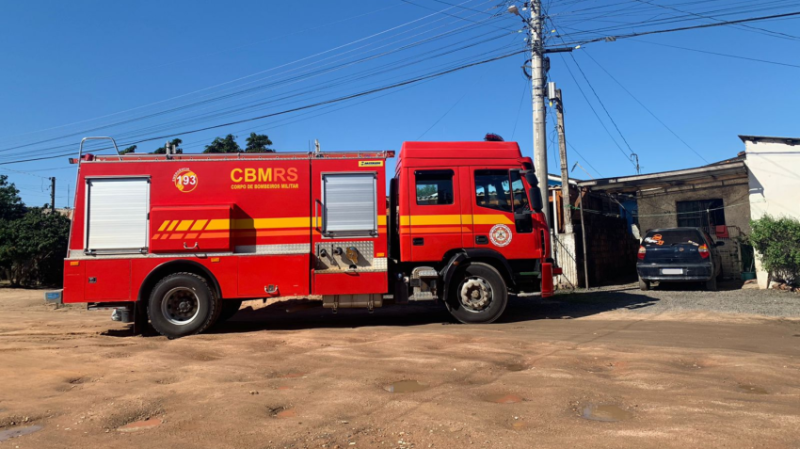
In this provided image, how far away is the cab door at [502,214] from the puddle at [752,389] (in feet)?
13.6

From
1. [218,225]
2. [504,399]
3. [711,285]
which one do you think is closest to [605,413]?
[504,399]

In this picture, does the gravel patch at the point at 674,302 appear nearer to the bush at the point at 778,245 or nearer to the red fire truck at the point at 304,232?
the bush at the point at 778,245

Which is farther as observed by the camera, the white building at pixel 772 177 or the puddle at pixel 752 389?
the white building at pixel 772 177

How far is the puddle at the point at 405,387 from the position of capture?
14.9 feet

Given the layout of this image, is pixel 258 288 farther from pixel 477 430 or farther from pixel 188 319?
pixel 477 430

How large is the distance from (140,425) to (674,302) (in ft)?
34.3

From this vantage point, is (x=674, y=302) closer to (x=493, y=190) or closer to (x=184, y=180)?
(x=493, y=190)

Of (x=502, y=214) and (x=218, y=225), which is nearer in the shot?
(x=218, y=225)

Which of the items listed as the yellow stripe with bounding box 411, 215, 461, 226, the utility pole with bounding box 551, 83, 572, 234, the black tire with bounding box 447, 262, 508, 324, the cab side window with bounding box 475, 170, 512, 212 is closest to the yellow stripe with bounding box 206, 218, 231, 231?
the yellow stripe with bounding box 411, 215, 461, 226

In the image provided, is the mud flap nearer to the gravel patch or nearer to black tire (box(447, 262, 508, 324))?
black tire (box(447, 262, 508, 324))

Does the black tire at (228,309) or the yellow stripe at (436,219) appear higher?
the yellow stripe at (436,219)

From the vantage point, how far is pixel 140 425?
3.76 metres

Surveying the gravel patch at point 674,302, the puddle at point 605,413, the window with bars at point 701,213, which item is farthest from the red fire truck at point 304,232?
the window with bars at point 701,213

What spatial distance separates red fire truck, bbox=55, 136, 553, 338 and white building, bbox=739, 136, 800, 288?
26.0 feet
